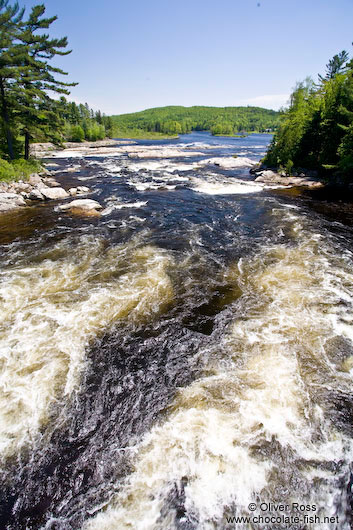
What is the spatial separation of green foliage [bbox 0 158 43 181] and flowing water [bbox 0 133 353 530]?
46.2 feet

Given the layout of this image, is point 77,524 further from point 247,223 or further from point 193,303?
point 247,223

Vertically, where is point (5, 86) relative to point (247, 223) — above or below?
above

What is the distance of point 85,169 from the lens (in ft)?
127

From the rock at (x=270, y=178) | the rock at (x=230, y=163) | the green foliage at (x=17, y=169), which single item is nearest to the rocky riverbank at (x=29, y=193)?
the green foliage at (x=17, y=169)

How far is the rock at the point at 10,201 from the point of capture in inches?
738

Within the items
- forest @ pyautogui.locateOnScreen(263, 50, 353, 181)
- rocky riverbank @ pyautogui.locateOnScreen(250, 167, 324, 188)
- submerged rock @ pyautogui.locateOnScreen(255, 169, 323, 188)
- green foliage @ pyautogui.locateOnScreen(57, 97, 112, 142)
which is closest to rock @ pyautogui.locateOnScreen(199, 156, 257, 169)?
forest @ pyautogui.locateOnScreen(263, 50, 353, 181)

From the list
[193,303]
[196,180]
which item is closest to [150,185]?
[196,180]

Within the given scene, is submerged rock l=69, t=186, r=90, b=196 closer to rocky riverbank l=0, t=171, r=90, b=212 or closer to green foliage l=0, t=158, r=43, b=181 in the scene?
rocky riverbank l=0, t=171, r=90, b=212

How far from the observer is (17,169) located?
25.8 meters

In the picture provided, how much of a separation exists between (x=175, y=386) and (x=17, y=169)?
2883 cm

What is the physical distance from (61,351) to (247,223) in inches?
578

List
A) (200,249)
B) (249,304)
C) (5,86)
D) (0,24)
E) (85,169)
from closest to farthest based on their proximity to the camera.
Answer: (249,304) < (200,249) < (0,24) < (5,86) < (85,169)

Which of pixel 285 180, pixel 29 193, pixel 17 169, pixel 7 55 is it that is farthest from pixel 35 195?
pixel 285 180

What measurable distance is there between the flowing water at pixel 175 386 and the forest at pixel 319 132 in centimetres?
2100
